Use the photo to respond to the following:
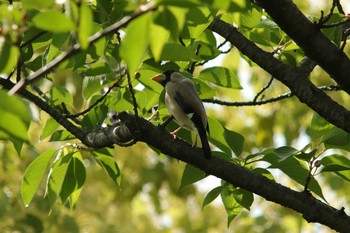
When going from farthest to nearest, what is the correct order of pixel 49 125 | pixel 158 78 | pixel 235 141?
pixel 158 78 < pixel 49 125 < pixel 235 141

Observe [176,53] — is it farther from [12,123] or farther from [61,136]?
[12,123]

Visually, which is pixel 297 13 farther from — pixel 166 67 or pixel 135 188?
pixel 135 188

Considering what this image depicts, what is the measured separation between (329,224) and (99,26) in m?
1.58

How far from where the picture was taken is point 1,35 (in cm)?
212

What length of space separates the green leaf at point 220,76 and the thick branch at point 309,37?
81 cm

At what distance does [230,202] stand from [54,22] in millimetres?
2371

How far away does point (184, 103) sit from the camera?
5.02 meters

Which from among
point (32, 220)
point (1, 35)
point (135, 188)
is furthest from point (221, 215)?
point (1, 35)

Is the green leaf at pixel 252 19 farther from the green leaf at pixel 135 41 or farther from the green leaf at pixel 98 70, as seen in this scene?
the green leaf at pixel 135 41

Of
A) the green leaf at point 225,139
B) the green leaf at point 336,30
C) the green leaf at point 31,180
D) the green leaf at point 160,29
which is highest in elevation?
the green leaf at point 336,30

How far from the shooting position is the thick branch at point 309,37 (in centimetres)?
307

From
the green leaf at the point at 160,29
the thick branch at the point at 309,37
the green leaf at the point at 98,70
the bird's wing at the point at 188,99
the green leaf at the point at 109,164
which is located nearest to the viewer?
the green leaf at the point at 160,29

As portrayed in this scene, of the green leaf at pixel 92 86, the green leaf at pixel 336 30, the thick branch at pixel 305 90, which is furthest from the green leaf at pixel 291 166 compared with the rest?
the green leaf at pixel 92 86

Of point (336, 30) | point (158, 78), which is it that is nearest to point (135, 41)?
point (336, 30)
